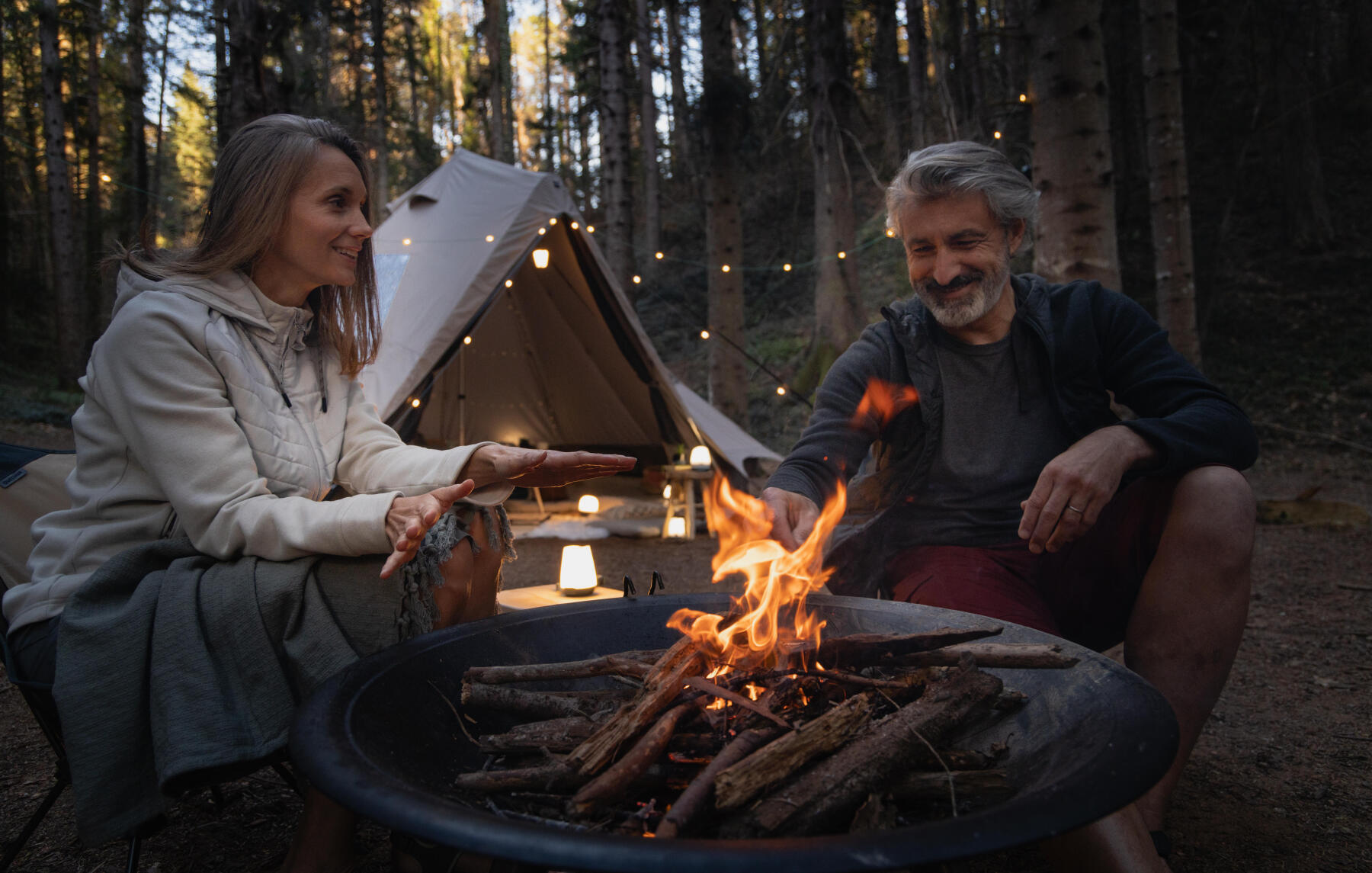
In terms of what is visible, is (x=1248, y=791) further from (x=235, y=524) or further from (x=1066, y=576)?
(x=235, y=524)

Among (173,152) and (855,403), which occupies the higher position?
(173,152)

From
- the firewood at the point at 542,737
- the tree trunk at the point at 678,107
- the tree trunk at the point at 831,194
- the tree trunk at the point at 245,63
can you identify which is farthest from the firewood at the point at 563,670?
the tree trunk at the point at 678,107

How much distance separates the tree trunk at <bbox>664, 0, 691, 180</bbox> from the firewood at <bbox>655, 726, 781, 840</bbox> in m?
13.8

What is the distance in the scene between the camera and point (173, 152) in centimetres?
2614

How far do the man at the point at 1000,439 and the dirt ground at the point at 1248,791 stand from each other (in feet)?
1.70

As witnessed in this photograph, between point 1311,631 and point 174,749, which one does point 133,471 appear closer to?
point 174,749

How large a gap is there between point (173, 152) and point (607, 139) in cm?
2447

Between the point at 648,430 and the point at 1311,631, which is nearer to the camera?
the point at 1311,631

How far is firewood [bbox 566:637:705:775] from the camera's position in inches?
46.3

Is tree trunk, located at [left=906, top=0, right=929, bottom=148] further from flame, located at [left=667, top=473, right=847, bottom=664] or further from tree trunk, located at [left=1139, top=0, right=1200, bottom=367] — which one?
flame, located at [left=667, top=473, right=847, bottom=664]

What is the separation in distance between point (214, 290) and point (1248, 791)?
272 cm

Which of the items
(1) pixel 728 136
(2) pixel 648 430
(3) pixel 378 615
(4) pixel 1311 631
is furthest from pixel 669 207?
(3) pixel 378 615

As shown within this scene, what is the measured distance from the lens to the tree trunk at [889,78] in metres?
12.6

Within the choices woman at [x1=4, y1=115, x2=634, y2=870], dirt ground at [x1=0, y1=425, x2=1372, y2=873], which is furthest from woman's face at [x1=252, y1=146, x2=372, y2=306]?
dirt ground at [x1=0, y1=425, x2=1372, y2=873]
